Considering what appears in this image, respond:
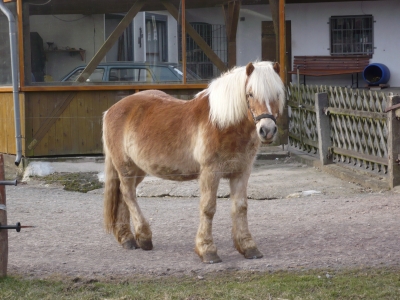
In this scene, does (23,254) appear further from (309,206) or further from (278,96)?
(309,206)

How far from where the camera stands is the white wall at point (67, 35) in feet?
37.9

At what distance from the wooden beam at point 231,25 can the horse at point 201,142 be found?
5.30 meters

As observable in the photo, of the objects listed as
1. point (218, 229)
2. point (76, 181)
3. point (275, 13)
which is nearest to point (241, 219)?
point (218, 229)

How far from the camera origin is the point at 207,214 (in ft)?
19.6

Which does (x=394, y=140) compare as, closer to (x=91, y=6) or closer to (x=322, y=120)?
(x=322, y=120)

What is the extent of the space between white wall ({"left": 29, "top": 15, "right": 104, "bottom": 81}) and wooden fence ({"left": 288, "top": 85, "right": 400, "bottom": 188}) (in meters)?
3.81

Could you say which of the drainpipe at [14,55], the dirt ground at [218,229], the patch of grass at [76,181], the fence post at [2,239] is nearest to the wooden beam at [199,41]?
the dirt ground at [218,229]

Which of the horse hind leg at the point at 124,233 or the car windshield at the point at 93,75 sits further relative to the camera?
the car windshield at the point at 93,75

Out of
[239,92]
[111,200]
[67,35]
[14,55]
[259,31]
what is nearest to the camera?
[239,92]

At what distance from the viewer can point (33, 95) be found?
11570 millimetres

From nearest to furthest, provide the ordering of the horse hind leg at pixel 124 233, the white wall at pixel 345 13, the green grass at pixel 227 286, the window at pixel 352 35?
the green grass at pixel 227 286
the horse hind leg at pixel 124 233
the white wall at pixel 345 13
the window at pixel 352 35

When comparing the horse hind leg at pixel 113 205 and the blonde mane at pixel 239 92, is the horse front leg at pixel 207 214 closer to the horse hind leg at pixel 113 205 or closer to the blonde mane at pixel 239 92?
the blonde mane at pixel 239 92

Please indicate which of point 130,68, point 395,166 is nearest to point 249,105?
point 395,166

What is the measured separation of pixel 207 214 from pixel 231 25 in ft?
21.5
